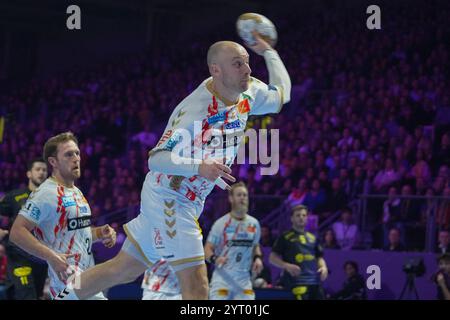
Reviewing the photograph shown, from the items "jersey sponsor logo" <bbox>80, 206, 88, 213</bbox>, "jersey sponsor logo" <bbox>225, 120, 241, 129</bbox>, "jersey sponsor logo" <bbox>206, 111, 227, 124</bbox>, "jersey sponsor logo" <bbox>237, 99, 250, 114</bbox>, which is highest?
"jersey sponsor logo" <bbox>237, 99, 250, 114</bbox>

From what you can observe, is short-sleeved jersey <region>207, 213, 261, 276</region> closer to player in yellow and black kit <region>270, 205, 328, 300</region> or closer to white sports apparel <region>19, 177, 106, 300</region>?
player in yellow and black kit <region>270, 205, 328, 300</region>

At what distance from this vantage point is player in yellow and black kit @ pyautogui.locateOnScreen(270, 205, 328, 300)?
10.7m

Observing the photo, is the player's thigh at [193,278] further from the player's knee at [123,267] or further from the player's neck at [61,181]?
the player's neck at [61,181]

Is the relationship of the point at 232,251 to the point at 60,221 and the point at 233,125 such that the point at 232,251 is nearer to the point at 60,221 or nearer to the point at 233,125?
the point at 60,221

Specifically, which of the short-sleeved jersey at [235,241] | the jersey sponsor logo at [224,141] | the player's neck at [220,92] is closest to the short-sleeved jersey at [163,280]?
the short-sleeved jersey at [235,241]

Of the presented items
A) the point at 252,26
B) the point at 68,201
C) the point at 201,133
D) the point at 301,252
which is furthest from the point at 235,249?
the point at 201,133

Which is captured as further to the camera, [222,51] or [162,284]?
[162,284]

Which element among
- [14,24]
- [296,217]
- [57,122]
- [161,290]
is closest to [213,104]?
[161,290]

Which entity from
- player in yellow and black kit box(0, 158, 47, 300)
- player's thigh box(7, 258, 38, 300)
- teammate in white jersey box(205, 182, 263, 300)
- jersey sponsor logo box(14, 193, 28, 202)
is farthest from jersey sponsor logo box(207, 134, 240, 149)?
teammate in white jersey box(205, 182, 263, 300)

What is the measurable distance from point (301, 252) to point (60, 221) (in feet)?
16.8

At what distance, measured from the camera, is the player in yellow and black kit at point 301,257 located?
35.0ft

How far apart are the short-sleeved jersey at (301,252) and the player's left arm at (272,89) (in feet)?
16.5

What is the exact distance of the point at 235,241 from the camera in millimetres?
10523

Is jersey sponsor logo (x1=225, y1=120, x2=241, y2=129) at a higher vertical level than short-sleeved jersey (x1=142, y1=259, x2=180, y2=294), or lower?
higher
